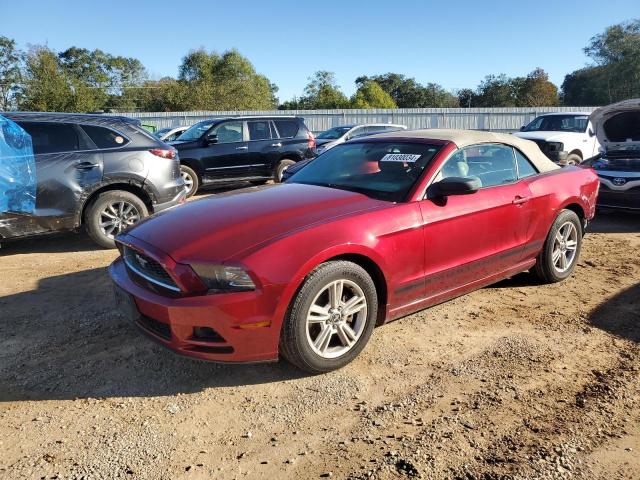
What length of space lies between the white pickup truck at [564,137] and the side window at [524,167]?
7709 mm

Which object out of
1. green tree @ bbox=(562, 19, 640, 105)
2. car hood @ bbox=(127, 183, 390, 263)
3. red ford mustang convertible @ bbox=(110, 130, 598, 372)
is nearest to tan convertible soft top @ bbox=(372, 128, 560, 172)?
red ford mustang convertible @ bbox=(110, 130, 598, 372)

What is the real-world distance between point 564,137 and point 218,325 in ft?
38.5

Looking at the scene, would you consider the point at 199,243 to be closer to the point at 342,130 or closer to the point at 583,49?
the point at 342,130

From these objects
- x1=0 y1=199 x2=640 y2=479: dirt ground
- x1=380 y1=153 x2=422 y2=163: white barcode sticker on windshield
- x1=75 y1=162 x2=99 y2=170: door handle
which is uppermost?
x1=380 y1=153 x2=422 y2=163: white barcode sticker on windshield

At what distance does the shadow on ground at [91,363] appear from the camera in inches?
124

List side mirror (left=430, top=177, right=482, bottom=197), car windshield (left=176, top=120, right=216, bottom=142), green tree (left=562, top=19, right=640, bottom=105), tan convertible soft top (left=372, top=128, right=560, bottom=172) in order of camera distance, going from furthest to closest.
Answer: green tree (left=562, top=19, right=640, bottom=105) < car windshield (left=176, top=120, right=216, bottom=142) < tan convertible soft top (left=372, top=128, right=560, bottom=172) < side mirror (left=430, top=177, right=482, bottom=197)

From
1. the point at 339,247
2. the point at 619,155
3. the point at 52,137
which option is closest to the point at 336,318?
the point at 339,247

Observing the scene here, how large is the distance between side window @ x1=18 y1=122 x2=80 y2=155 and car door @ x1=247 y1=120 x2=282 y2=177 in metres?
5.43

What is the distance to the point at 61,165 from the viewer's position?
598 centimetres

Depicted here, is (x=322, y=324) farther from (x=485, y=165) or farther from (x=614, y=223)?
(x=614, y=223)

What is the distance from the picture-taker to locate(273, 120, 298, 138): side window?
11891 millimetres

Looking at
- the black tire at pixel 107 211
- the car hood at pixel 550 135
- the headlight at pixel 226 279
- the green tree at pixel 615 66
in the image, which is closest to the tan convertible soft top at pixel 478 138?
the headlight at pixel 226 279

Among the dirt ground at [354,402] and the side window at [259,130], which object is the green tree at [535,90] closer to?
the side window at [259,130]

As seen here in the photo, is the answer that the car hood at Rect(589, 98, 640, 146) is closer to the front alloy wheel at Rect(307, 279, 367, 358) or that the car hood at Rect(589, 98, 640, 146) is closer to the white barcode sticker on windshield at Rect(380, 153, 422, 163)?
the white barcode sticker on windshield at Rect(380, 153, 422, 163)
